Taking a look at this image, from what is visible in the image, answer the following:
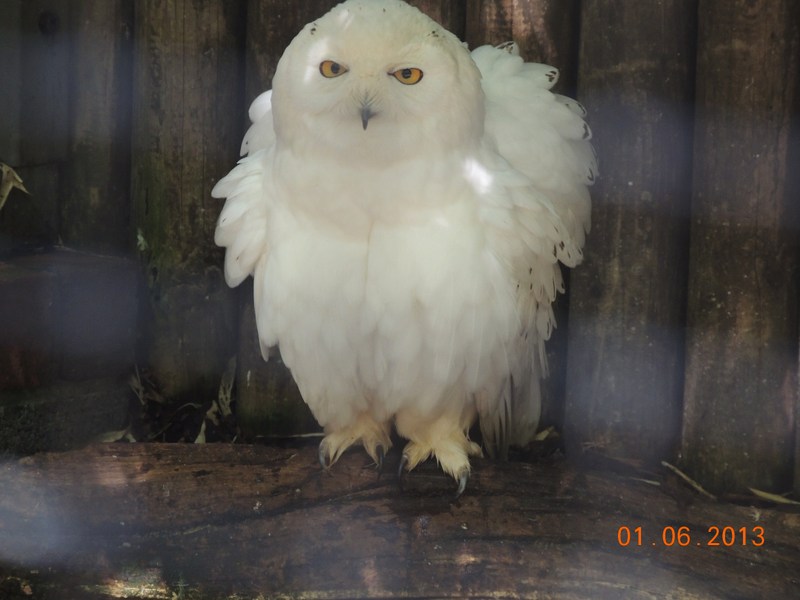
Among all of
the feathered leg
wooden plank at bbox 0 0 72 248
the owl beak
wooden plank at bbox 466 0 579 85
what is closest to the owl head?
the owl beak

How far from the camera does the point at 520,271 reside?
2.41m

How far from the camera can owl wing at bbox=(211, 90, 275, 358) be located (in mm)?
2482

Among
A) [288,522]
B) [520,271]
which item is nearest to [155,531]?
[288,522]

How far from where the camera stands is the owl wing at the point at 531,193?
7.85 feet

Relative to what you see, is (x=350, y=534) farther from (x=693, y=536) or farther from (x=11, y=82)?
(x=11, y=82)

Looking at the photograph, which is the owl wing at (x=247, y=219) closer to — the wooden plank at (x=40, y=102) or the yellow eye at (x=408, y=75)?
the yellow eye at (x=408, y=75)

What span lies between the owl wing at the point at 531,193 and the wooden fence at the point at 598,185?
17cm

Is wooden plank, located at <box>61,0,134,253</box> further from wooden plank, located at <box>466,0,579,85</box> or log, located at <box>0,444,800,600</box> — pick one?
wooden plank, located at <box>466,0,579,85</box>

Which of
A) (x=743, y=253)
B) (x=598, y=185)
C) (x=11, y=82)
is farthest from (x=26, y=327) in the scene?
(x=743, y=253)

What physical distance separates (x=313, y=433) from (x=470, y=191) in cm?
97

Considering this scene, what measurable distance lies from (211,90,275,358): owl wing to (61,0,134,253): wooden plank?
55 centimetres

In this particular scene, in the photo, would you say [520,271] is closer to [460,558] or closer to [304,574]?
[460,558]

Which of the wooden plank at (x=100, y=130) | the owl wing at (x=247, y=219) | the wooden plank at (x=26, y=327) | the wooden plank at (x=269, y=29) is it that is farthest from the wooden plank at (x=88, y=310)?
the wooden plank at (x=269, y=29)

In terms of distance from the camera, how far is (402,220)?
2348mm
